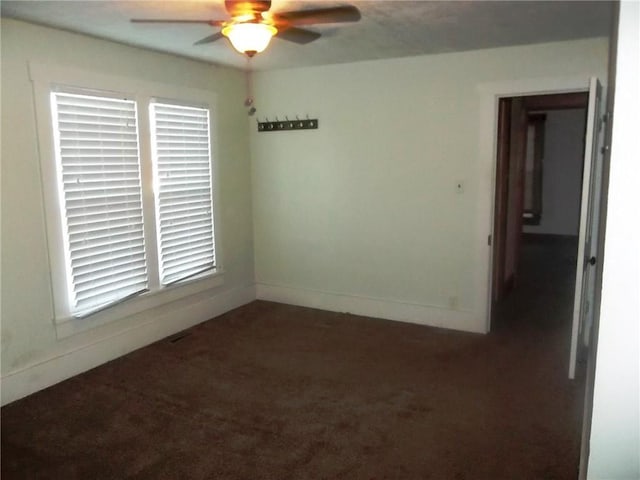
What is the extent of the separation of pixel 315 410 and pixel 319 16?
88.1 inches

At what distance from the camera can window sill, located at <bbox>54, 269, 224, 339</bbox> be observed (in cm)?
357

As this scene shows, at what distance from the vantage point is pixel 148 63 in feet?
13.1

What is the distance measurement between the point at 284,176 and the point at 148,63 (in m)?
1.69

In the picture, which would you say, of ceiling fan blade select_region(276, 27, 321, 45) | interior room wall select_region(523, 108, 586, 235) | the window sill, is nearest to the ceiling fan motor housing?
ceiling fan blade select_region(276, 27, 321, 45)

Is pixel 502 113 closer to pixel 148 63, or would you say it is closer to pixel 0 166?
pixel 148 63

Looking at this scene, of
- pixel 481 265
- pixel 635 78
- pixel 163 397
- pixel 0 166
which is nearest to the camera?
pixel 635 78

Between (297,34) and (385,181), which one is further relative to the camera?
(385,181)

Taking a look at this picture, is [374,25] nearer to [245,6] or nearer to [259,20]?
[259,20]

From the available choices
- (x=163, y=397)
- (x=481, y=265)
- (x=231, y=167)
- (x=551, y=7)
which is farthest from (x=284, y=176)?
(x=551, y=7)

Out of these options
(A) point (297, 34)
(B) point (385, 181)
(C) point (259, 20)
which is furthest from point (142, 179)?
(B) point (385, 181)

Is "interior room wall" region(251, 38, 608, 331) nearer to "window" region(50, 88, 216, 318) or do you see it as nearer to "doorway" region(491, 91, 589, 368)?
"doorway" region(491, 91, 589, 368)

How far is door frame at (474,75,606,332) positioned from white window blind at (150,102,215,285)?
2422 millimetres

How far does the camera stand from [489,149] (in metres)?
4.13

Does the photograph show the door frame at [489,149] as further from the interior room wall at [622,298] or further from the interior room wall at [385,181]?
the interior room wall at [622,298]
